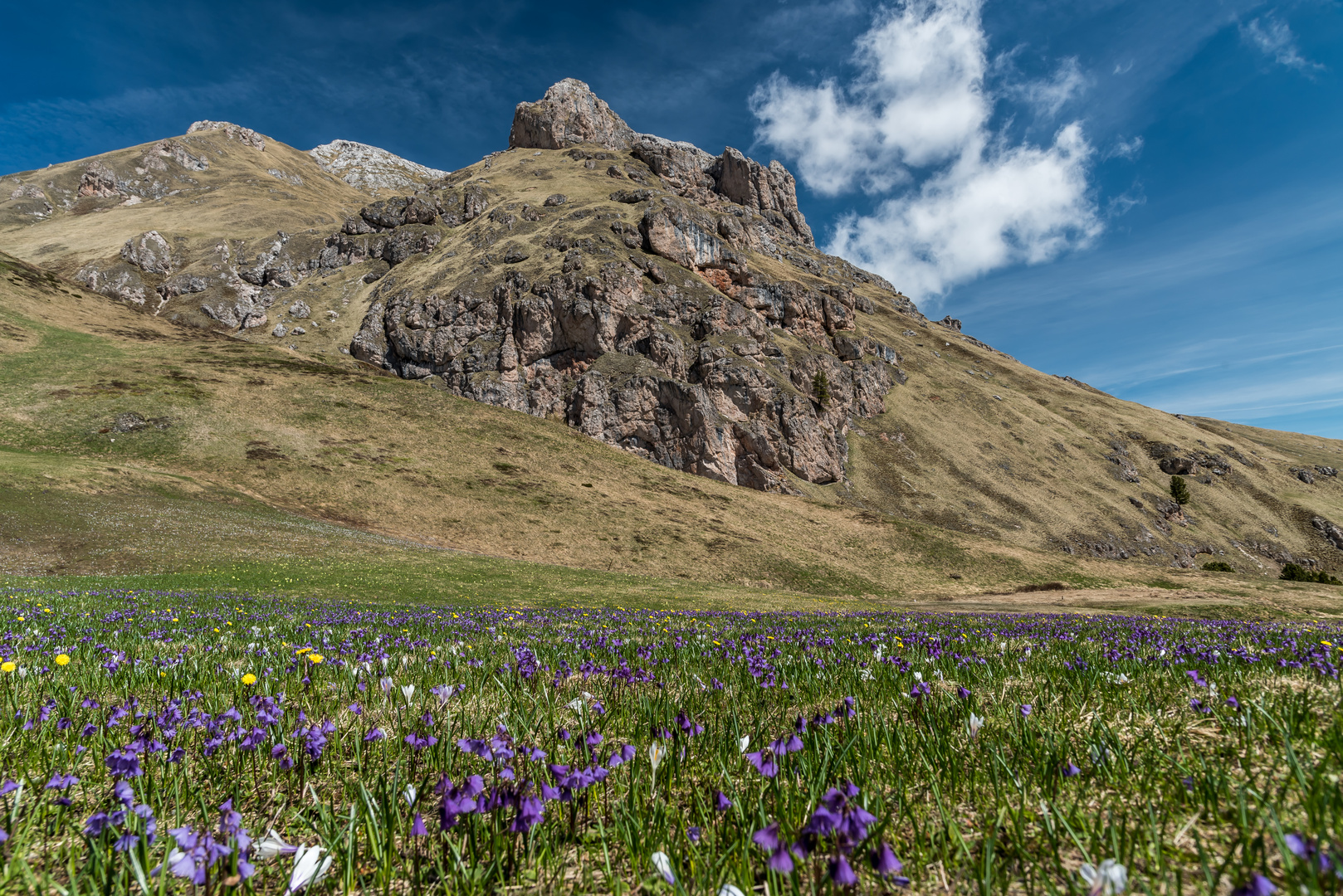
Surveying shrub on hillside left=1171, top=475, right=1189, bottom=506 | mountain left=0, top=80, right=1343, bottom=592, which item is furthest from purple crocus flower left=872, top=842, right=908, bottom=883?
shrub on hillside left=1171, top=475, right=1189, bottom=506

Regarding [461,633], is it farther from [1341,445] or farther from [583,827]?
[1341,445]

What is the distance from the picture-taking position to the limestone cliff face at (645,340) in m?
94.6

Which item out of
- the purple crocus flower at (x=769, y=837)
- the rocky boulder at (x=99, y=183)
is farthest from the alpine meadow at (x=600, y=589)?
the rocky boulder at (x=99, y=183)

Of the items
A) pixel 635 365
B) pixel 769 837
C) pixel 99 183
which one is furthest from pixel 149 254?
pixel 769 837

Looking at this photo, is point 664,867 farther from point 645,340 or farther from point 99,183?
point 99,183

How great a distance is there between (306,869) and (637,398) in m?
92.9

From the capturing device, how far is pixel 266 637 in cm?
789

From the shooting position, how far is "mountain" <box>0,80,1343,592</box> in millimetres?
54312

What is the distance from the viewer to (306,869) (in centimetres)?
177

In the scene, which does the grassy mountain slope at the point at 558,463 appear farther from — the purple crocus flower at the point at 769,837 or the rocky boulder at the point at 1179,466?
the purple crocus flower at the point at 769,837

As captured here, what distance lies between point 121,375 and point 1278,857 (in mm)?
83980

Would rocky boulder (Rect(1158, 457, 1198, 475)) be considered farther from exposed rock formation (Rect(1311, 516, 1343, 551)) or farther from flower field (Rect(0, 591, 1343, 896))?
flower field (Rect(0, 591, 1343, 896))

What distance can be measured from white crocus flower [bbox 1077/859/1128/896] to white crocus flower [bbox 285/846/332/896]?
2.24m

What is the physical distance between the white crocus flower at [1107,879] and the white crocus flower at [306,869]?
2.24m
